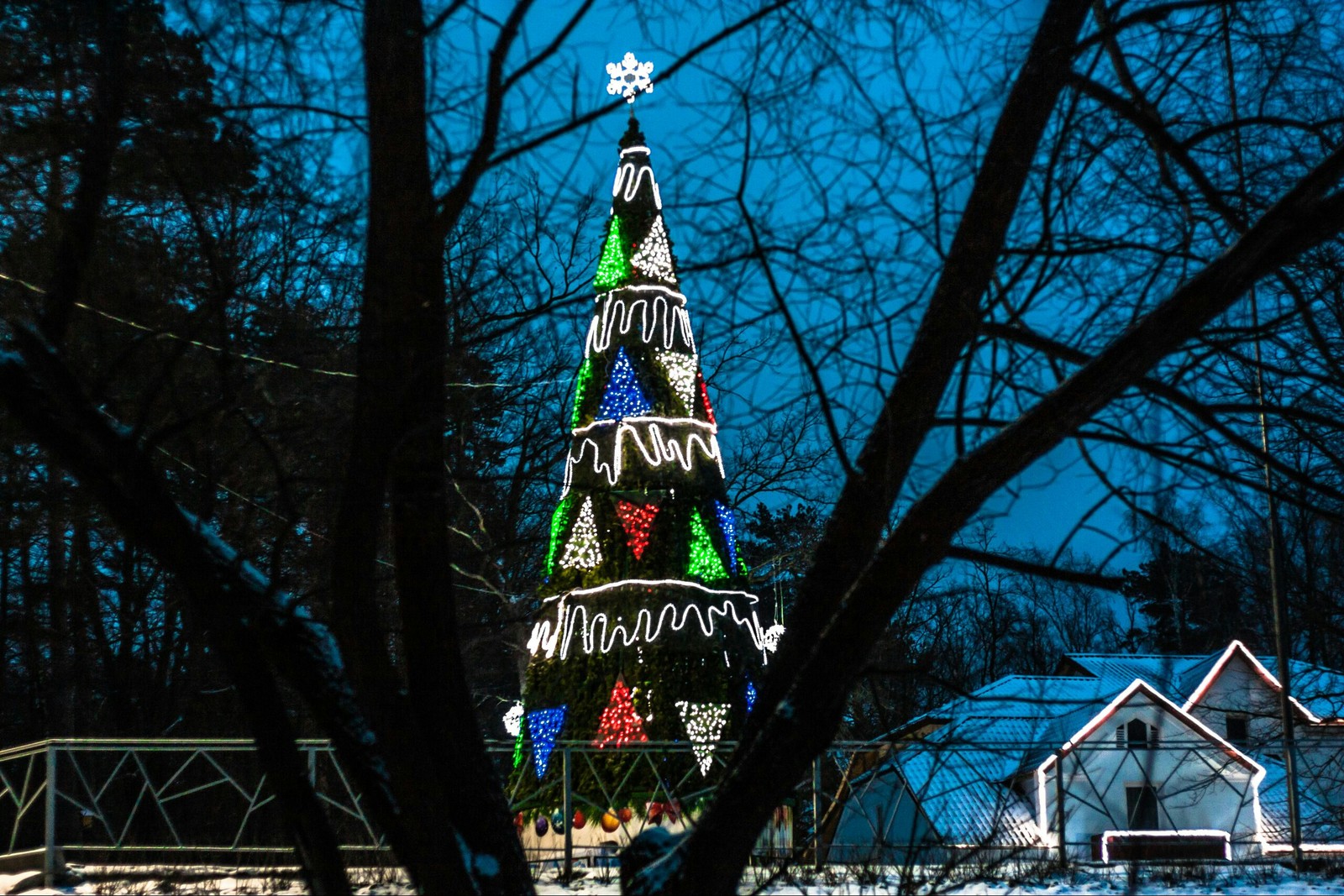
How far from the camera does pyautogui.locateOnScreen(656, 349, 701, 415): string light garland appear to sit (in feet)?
35.5

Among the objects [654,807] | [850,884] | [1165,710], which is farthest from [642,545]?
[1165,710]

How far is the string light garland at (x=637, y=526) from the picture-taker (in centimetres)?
1029

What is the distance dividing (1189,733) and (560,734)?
15208 mm

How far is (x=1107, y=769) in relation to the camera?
14867 millimetres

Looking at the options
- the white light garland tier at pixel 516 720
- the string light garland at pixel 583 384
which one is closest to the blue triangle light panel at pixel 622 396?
the string light garland at pixel 583 384

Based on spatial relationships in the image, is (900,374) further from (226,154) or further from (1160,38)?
(226,154)

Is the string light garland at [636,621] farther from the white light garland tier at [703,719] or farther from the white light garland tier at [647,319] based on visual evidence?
the white light garland tier at [647,319]

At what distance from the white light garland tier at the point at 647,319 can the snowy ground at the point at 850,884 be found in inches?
179

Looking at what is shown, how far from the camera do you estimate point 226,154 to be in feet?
17.3

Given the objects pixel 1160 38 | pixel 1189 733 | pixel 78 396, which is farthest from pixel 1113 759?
pixel 78 396

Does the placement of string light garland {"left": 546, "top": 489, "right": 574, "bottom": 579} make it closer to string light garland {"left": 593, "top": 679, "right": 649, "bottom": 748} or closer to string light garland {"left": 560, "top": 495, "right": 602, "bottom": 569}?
string light garland {"left": 560, "top": 495, "right": 602, "bottom": 569}

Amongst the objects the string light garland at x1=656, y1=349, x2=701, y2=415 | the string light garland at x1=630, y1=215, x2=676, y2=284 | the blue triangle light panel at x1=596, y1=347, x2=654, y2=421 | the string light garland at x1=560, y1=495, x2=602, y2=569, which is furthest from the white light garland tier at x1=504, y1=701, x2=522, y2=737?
the string light garland at x1=630, y1=215, x2=676, y2=284

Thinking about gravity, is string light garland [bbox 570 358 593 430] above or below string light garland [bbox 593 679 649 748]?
above

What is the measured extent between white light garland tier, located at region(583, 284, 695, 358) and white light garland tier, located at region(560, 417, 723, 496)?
682 millimetres
